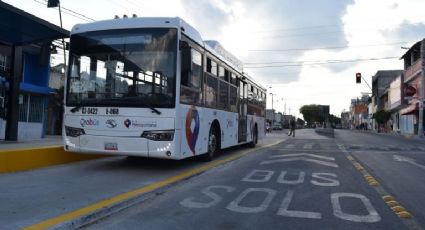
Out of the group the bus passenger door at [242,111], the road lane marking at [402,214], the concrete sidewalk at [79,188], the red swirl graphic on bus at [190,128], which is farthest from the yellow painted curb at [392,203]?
the bus passenger door at [242,111]

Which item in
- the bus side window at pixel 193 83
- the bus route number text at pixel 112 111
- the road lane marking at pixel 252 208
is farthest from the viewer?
the bus side window at pixel 193 83

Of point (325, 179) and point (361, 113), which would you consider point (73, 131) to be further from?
point (361, 113)

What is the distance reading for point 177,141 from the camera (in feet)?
32.3

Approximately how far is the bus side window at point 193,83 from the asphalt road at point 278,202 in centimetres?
181

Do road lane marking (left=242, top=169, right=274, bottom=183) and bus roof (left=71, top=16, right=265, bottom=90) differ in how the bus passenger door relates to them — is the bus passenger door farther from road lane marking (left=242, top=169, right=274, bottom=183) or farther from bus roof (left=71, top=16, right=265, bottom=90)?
bus roof (left=71, top=16, right=265, bottom=90)

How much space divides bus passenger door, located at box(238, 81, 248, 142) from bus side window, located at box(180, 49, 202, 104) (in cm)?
519

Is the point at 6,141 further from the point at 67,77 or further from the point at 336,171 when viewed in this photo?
the point at 336,171

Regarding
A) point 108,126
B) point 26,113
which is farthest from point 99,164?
point 26,113

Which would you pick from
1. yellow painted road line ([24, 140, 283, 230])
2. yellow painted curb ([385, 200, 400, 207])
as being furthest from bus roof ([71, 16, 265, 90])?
yellow painted curb ([385, 200, 400, 207])

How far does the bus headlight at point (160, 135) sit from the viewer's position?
971 cm

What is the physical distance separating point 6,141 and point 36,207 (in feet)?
38.2

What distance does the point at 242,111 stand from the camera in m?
17.1

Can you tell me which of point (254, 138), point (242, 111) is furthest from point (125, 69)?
point (254, 138)

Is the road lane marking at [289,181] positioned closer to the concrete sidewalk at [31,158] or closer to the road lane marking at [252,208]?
the road lane marking at [252,208]
